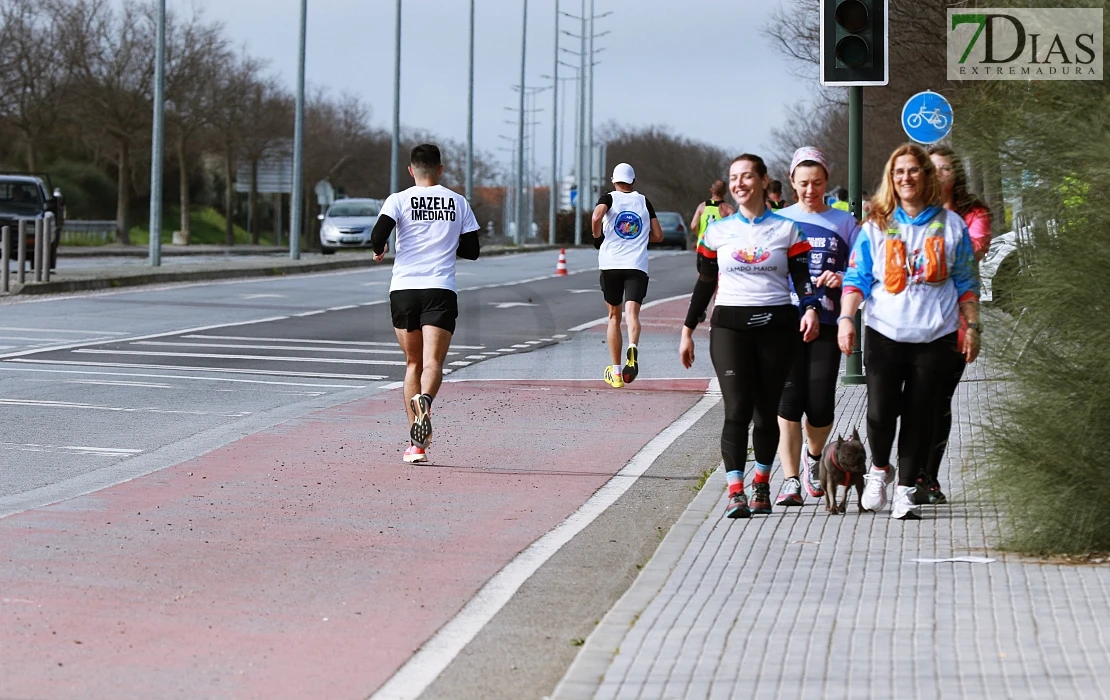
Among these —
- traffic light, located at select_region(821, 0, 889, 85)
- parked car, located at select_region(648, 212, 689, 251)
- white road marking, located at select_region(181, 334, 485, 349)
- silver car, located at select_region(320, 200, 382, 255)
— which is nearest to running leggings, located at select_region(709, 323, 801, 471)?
traffic light, located at select_region(821, 0, 889, 85)

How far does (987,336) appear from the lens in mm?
7227

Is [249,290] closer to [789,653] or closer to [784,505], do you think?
[784,505]

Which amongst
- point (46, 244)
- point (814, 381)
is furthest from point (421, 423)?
point (46, 244)

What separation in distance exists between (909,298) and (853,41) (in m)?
5.56

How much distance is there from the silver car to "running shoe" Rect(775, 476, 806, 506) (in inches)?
1700

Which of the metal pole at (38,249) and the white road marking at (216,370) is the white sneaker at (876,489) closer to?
the white road marking at (216,370)

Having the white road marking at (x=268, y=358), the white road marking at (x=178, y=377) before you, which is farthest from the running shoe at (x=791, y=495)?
the white road marking at (x=268, y=358)

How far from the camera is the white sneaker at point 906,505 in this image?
8.12m

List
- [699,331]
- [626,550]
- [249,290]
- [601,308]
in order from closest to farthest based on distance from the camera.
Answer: [626,550] < [699,331] < [601,308] < [249,290]

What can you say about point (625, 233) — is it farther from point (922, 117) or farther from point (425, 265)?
point (922, 117)

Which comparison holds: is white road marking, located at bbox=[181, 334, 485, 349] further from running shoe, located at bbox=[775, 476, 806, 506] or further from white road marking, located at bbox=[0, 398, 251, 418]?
running shoe, located at bbox=[775, 476, 806, 506]

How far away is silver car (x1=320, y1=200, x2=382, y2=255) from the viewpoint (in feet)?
171

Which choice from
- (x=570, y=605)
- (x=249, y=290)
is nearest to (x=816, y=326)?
(x=570, y=605)

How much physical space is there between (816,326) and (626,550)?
144 cm
